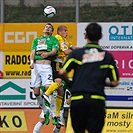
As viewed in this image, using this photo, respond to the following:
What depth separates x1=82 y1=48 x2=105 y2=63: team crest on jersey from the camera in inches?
297

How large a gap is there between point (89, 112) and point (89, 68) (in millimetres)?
515

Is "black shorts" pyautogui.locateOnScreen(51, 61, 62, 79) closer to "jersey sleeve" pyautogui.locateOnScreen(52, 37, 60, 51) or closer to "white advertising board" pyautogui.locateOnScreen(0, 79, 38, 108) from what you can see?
"jersey sleeve" pyautogui.locateOnScreen(52, 37, 60, 51)

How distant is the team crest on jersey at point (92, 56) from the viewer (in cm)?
756

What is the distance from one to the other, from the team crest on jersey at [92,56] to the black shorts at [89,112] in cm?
42

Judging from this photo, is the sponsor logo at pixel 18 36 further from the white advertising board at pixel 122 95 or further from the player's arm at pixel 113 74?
the player's arm at pixel 113 74

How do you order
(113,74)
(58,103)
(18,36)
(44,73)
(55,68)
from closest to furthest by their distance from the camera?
(113,74) → (44,73) → (58,103) → (55,68) → (18,36)

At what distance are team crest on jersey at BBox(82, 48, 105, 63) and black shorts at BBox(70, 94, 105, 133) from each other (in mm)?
421

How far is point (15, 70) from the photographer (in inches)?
552

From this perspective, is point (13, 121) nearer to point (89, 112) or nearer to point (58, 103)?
point (58, 103)

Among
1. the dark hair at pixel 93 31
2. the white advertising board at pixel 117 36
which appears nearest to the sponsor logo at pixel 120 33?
the white advertising board at pixel 117 36

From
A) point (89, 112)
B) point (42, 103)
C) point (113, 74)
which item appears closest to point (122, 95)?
point (42, 103)

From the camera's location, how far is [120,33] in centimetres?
1366

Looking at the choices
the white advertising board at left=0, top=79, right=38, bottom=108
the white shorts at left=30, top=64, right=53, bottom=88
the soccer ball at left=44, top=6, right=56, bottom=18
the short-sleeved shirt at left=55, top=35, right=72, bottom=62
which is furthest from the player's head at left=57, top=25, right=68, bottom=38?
the white advertising board at left=0, top=79, right=38, bottom=108

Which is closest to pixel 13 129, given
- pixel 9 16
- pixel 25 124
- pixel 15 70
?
pixel 25 124
